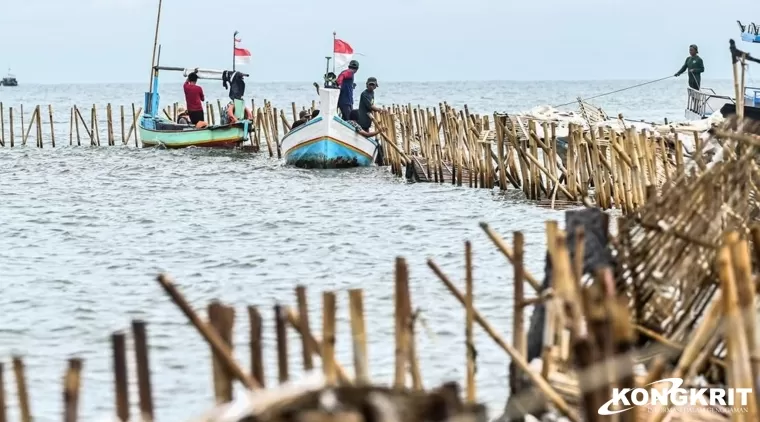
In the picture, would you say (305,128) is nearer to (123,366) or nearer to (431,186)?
(431,186)

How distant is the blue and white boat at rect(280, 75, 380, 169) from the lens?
76.1ft

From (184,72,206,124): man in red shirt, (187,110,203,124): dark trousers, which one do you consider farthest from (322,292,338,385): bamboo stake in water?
(187,110,203,124): dark trousers

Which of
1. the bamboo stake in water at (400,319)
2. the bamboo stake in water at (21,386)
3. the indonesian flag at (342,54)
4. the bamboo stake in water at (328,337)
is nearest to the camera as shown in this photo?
the bamboo stake in water at (21,386)

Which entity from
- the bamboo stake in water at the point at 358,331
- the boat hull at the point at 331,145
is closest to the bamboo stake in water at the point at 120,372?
the bamboo stake in water at the point at 358,331

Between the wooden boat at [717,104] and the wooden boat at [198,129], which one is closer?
the wooden boat at [717,104]

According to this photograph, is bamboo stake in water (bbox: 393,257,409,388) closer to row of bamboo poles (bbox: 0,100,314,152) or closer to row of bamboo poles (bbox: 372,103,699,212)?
row of bamboo poles (bbox: 372,103,699,212)

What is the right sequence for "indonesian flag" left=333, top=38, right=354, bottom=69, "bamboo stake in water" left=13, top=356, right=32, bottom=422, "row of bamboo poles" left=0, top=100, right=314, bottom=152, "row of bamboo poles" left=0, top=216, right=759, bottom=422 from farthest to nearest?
"row of bamboo poles" left=0, top=100, right=314, bottom=152, "indonesian flag" left=333, top=38, right=354, bottom=69, "bamboo stake in water" left=13, top=356, right=32, bottom=422, "row of bamboo poles" left=0, top=216, right=759, bottom=422

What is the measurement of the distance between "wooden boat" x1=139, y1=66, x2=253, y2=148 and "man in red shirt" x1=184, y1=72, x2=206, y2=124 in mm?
446

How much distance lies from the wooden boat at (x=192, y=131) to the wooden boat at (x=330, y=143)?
4.01m

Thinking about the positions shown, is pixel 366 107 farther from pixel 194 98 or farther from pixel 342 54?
pixel 194 98

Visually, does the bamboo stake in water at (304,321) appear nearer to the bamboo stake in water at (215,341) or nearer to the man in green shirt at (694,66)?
the bamboo stake in water at (215,341)

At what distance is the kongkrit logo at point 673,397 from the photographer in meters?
3.77

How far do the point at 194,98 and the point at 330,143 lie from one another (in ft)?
19.5

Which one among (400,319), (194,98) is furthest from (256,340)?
(194,98)
